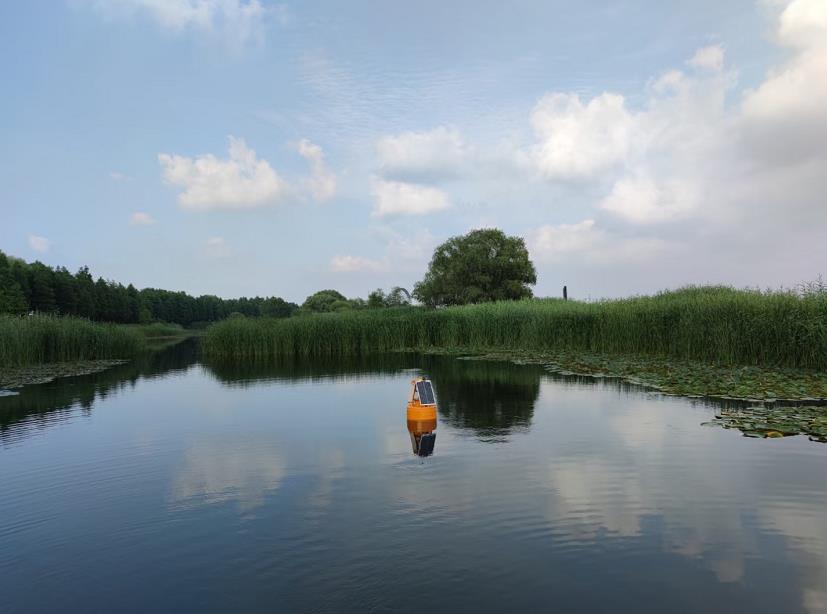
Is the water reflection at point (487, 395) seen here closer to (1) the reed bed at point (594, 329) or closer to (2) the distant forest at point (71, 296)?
(1) the reed bed at point (594, 329)

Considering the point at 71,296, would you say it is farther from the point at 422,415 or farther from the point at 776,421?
the point at 776,421

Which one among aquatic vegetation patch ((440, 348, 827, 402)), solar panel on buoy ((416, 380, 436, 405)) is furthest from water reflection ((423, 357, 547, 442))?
aquatic vegetation patch ((440, 348, 827, 402))

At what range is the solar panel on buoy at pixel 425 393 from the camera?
10.5 meters

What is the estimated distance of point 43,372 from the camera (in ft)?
75.8

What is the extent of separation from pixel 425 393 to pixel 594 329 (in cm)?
1770

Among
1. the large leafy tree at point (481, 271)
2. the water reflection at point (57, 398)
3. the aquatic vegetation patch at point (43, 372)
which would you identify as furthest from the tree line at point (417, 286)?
the water reflection at point (57, 398)

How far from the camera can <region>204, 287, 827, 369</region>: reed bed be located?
18.2 meters

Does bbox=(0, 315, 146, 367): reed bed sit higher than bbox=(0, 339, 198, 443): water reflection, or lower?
higher

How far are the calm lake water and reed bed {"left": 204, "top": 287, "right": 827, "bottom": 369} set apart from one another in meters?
7.75

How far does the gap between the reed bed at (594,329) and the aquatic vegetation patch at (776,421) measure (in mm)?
7514

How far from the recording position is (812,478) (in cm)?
750

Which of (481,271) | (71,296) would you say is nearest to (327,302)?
(481,271)

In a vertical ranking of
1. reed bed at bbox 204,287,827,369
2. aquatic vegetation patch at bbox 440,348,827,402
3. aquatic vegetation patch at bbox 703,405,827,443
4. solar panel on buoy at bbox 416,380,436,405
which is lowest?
aquatic vegetation patch at bbox 703,405,827,443

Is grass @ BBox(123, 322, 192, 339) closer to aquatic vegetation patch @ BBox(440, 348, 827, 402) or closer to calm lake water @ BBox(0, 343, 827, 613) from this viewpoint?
aquatic vegetation patch @ BBox(440, 348, 827, 402)
